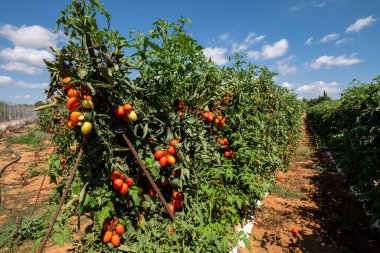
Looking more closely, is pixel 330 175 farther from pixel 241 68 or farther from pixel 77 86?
pixel 77 86

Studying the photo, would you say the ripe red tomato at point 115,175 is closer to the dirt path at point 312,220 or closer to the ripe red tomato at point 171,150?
the ripe red tomato at point 171,150

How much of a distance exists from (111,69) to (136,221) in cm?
151

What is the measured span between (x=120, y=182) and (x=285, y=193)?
5.09 meters

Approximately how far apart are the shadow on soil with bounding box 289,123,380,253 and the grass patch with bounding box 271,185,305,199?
1.08 feet

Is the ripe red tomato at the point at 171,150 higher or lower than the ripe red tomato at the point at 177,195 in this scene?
higher

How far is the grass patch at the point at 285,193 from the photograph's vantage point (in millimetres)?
5870

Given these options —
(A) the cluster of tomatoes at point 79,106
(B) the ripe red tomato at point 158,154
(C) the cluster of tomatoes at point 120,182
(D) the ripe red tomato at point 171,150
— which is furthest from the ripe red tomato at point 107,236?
(A) the cluster of tomatoes at point 79,106

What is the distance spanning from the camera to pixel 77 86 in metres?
1.80

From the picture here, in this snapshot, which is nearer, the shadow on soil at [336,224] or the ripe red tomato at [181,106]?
the ripe red tomato at [181,106]

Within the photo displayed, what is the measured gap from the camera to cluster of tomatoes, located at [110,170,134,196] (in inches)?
80.9

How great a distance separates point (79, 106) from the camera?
176 centimetres

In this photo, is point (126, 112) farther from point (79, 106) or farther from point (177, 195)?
point (177, 195)

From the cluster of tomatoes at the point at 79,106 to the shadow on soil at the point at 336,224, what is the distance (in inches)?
146

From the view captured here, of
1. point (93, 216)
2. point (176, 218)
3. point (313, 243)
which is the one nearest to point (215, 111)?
point (176, 218)
